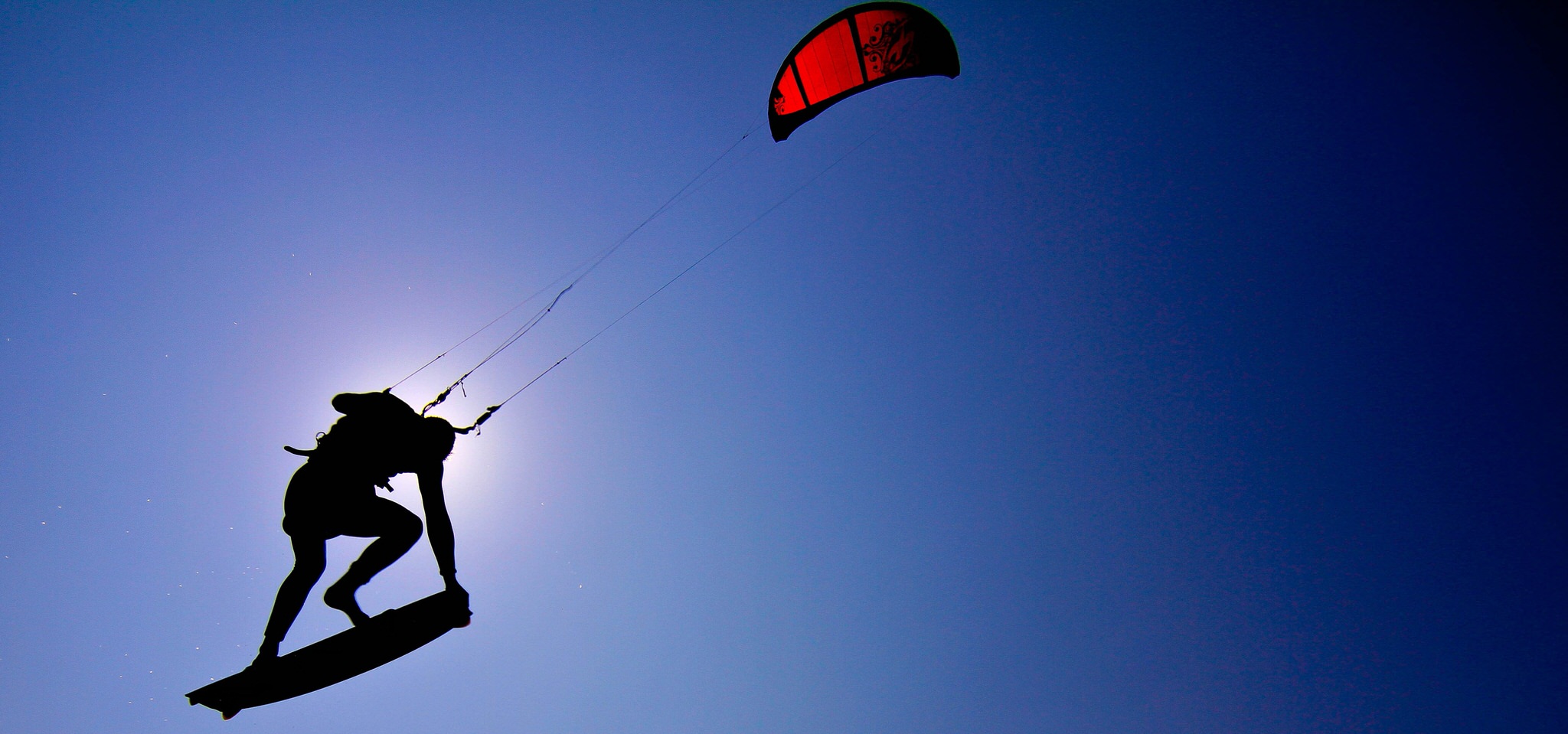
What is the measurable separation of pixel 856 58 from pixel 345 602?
7665 mm

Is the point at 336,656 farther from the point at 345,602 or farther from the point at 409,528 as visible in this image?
the point at 409,528

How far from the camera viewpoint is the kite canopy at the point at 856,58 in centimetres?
750

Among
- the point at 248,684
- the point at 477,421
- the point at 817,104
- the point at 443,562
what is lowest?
the point at 248,684

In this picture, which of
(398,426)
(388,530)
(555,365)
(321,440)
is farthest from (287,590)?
(555,365)

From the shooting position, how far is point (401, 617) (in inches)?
129

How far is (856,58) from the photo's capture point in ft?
26.3

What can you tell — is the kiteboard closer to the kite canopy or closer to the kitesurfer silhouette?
the kitesurfer silhouette

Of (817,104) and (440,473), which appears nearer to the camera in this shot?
(440,473)

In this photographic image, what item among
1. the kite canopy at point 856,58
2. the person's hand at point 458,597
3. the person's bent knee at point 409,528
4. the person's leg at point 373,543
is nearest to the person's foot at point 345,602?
the person's leg at point 373,543

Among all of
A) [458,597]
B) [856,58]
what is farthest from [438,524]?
[856,58]

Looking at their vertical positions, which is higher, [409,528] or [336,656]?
[409,528]

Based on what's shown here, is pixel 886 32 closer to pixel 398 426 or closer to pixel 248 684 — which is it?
pixel 398 426

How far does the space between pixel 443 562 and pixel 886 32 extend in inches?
291

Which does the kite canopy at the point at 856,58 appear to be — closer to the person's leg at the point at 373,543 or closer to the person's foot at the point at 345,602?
the person's leg at the point at 373,543
